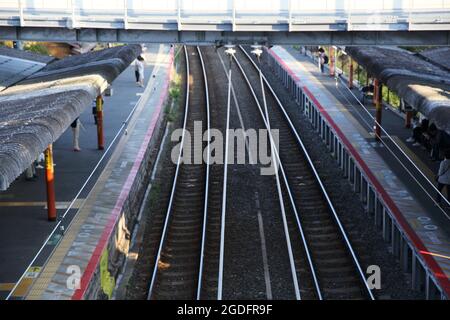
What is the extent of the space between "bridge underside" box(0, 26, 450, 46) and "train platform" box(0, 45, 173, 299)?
2.67m

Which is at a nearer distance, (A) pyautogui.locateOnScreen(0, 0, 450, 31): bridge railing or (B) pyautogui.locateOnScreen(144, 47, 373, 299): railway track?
(B) pyautogui.locateOnScreen(144, 47, 373, 299): railway track

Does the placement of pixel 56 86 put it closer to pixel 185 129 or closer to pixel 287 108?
Result: pixel 185 129

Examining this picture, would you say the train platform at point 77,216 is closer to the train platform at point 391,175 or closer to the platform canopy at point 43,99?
the platform canopy at point 43,99

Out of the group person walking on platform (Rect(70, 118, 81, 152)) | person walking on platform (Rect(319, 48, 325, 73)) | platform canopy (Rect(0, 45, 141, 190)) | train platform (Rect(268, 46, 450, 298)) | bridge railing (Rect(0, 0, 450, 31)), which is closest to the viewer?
platform canopy (Rect(0, 45, 141, 190))

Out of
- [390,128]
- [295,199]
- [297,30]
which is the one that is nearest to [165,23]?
[297,30]

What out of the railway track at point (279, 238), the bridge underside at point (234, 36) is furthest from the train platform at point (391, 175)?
the bridge underside at point (234, 36)

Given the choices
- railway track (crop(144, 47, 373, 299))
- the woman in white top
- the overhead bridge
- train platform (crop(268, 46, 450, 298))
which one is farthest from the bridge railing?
the woman in white top

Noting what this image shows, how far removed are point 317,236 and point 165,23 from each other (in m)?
6.94

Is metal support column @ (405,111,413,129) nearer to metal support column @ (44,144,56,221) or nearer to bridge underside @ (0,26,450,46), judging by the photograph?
bridge underside @ (0,26,450,46)

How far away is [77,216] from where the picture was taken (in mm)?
15398


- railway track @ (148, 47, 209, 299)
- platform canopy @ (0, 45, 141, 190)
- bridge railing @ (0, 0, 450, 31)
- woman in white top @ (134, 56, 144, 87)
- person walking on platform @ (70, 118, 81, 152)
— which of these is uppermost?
bridge railing @ (0, 0, 450, 31)

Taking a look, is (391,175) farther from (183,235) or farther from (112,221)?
(112,221)

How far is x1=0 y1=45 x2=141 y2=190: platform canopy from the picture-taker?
11641 millimetres

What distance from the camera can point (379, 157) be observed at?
64.2 feet
